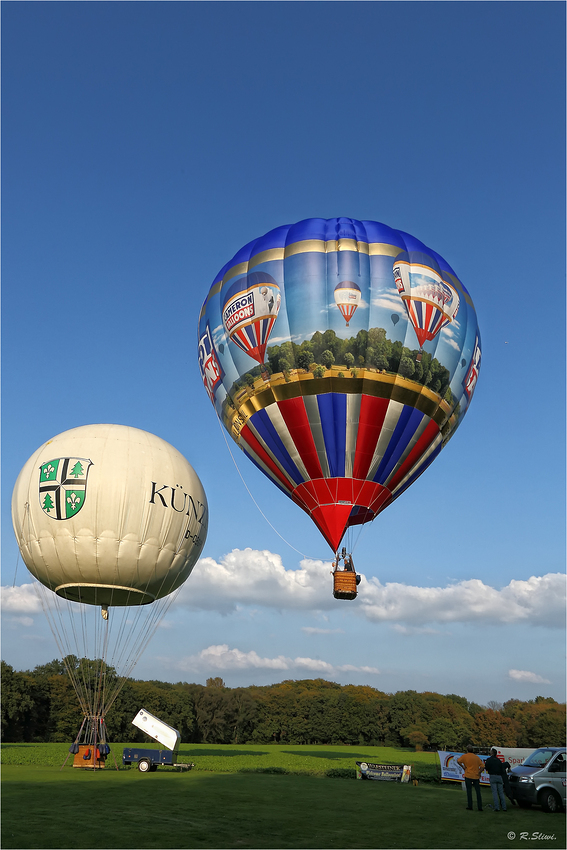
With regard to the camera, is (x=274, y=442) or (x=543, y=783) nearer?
(x=543, y=783)

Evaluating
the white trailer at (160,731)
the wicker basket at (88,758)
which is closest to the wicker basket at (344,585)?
the white trailer at (160,731)

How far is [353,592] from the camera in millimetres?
23109

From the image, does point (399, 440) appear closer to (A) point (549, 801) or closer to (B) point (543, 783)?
(B) point (543, 783)

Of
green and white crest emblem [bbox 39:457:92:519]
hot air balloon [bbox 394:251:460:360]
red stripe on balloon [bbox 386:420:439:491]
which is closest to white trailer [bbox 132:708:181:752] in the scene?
green and white crest emblem [bbox 39:457:92:519]

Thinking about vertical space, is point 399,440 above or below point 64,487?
above

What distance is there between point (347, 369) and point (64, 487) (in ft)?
33.8

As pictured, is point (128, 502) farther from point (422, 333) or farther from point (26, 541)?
point (422, 333)

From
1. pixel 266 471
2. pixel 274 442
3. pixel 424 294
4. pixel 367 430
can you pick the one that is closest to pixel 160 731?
pixel 266 471

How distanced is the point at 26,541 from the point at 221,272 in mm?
12543

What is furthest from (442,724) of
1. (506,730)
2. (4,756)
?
(4,756)

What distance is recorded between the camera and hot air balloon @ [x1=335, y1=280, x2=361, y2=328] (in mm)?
23734

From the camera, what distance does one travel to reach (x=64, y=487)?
22641 millimetres

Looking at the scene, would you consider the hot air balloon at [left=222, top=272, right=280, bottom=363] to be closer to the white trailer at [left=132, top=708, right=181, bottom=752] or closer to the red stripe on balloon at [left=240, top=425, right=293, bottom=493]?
the red stripe on balloon at [left=240, top=425, right=293, bottom=493]

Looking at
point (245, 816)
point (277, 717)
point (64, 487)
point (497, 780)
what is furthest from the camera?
point (277, 717)
